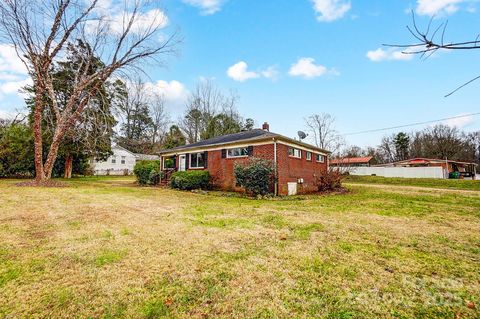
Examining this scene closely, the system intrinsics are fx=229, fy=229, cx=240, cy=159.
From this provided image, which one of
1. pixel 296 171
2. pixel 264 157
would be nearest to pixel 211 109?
pixel 296 171

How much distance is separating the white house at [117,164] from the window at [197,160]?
1004 inches

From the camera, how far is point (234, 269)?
10.2 ft

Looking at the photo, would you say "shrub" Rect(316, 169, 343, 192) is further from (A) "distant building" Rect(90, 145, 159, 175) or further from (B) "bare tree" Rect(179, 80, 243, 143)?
(A) "distant building" Rect(90, 145, 159, 175)

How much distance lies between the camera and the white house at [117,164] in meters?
38.0

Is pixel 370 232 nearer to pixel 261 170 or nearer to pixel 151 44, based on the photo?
pixel 261 170

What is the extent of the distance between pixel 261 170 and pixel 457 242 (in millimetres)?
7408

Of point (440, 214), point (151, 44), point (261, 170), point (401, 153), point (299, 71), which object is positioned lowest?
point (440, 214)

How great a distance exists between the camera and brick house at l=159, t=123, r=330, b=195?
12.4m

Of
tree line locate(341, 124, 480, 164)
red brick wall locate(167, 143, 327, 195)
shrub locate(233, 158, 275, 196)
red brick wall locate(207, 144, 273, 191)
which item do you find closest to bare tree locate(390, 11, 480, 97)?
shrub locate(233, 158, 275, 196)

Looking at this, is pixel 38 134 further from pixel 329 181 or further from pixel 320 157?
pixel 320 157

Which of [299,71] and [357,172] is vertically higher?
[299,71]

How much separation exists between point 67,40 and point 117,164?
2861cm

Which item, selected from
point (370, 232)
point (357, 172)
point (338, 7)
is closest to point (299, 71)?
point (338, 7)

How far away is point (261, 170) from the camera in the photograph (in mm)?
11062
